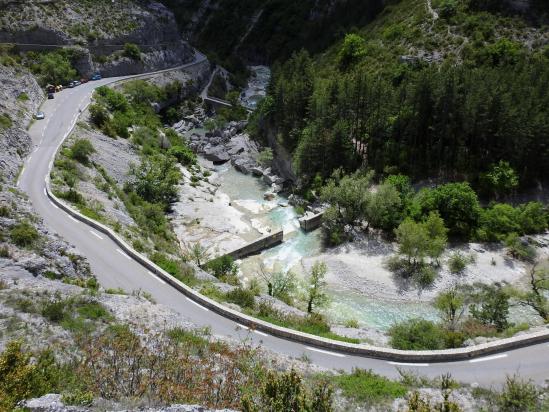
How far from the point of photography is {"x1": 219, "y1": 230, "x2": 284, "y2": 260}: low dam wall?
46.6 metres

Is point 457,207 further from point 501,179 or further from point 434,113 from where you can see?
point 434,113

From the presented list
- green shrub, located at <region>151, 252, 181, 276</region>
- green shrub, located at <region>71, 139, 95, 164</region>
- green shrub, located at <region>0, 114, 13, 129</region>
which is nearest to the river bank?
green shrub, located at <region>151, 252, 181, 276</region>

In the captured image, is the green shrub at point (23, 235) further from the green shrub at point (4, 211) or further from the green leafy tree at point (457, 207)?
the green leafy tree at point (457, 207)

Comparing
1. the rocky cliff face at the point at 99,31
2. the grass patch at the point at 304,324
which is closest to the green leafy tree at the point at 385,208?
the grass patch at the point at 304,324

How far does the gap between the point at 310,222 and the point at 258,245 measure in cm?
753

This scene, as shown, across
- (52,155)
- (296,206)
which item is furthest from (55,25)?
(296,206)

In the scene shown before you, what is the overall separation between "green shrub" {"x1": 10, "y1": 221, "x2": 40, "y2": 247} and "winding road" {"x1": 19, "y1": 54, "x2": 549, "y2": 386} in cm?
458

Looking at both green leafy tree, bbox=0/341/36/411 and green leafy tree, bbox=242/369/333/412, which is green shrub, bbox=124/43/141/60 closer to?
green leafy tree, bbox=0/341/36/411

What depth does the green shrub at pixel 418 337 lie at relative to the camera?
85.5ft

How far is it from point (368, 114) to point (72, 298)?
4607cm

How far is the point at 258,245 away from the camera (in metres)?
48.3

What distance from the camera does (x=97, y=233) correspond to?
115 feet

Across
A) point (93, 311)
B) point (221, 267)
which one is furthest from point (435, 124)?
point (93, 311)

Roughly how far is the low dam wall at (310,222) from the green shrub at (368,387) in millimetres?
30693
